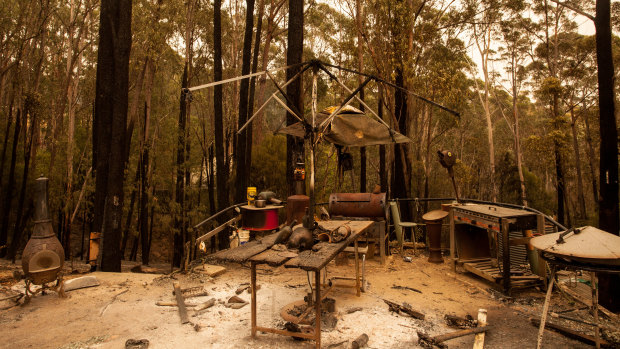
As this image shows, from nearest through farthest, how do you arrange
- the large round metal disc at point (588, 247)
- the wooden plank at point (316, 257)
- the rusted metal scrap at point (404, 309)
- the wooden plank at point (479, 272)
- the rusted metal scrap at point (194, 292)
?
the large round metal disc at point (588, 247) < the wooden plank at point (316, 257) < the rusted metal scrap at point (404, 309) < the rusted metal scrap at point (194, 292) < the wooden plank at point (479, 272)

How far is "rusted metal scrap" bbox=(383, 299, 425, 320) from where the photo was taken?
181 inches

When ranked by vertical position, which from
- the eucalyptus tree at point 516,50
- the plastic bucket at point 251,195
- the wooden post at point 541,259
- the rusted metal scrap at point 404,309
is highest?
the eucalyptus tree at point 516,50

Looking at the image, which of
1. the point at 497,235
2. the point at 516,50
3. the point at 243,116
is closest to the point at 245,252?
the point at 497,235

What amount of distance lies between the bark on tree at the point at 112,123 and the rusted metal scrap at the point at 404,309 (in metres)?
5.53

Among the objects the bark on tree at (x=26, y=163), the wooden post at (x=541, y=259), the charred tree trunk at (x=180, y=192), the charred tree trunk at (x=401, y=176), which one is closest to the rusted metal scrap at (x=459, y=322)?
the wooden post at (x=541, y=259)

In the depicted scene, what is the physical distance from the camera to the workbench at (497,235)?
550 centimetres

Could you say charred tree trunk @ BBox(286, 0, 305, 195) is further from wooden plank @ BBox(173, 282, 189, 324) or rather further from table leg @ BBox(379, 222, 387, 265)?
wooden plank @ BBox(173, 282, 189, 324)

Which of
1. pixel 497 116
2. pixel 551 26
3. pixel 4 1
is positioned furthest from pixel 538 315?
pixel 497 116

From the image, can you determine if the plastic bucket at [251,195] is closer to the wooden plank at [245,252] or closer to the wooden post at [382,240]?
the wooden post at [382,240]

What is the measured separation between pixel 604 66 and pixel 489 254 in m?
3.80

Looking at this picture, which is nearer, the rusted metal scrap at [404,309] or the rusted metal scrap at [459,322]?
the rusted metal scrap at [459,322]

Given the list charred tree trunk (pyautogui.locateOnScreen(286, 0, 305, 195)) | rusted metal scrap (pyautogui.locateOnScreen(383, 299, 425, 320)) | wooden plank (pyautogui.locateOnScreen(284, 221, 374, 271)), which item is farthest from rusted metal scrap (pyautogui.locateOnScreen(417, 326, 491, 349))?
charred tree trunk (pyautogui.locateOnScreen(286, 0, 305, 195))

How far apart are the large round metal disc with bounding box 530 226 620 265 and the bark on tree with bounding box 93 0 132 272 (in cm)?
728

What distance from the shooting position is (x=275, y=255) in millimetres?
3785
